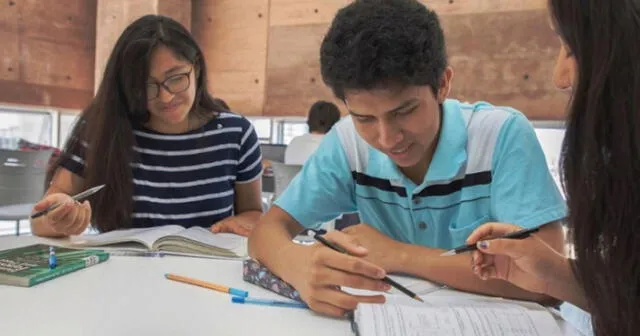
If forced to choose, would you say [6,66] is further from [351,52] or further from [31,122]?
[351,52]

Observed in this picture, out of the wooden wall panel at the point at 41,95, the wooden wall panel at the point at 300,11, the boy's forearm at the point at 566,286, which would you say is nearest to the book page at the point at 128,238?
the boy's forearm at the point at 566,286

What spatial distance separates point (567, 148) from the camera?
0.68 m

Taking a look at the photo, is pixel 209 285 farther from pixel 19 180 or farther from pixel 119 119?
pixel 19 180

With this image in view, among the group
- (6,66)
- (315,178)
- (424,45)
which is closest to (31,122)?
(6,66)

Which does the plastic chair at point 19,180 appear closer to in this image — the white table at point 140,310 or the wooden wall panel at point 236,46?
the wooden wall panel at point 236,46

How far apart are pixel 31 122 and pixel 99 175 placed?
3.53m

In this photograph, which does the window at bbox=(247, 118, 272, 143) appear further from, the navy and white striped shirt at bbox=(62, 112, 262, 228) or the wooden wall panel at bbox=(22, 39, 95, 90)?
the navy and white striped shirt at bbox=(62, 112, 262, 228)

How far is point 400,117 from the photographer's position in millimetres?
1026

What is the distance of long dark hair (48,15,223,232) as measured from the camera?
1581mm

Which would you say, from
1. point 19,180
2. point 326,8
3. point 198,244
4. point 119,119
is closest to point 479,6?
point 326,8

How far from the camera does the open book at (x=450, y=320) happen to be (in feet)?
2.48

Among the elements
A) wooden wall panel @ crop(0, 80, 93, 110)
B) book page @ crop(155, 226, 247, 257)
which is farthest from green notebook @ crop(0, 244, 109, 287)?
wooden wall panel @ crop(0, 80, 93, 110)

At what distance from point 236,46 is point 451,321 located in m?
Result: 4.56

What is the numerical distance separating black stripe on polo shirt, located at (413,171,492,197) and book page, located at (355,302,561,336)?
350 mm
